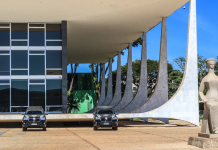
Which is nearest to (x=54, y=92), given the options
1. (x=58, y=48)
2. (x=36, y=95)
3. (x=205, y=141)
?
(x=36, y=95)

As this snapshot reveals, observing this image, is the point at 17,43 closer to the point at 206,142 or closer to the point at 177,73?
the point at 206,142

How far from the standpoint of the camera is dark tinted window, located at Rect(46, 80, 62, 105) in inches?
1261

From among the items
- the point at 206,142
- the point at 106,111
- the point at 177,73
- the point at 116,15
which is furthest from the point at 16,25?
the point at 177,73

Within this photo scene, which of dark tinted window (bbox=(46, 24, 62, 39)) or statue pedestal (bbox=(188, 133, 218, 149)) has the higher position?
dark tinted window (bbox=(46, 24, 62, 39))

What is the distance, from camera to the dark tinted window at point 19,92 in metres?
31.9

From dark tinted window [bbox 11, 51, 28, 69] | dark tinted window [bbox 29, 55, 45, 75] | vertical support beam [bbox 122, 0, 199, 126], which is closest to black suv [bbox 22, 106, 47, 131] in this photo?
dark tinted window [bbox 29, 55, 45, 75]

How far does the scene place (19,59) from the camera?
32.4 metres

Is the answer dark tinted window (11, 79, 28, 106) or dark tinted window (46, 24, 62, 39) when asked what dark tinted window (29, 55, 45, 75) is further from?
dark tinted window (46, 24, 62, 39)

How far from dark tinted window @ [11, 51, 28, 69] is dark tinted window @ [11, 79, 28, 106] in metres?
1.22

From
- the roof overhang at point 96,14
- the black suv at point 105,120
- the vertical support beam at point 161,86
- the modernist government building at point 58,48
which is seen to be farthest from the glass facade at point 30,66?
the vertical support beam at point 161,86

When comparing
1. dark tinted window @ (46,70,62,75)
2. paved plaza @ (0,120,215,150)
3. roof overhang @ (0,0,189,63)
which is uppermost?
roof overhang @ (0,0,189,63)

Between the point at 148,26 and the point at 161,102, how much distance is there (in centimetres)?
724

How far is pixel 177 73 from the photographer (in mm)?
74812

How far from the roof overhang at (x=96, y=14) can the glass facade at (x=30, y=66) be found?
3.73ft
